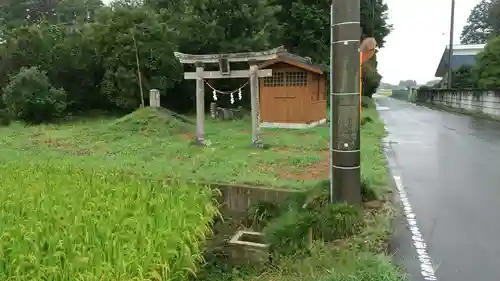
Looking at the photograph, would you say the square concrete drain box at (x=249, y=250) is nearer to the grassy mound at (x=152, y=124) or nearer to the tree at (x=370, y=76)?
the grassy mound at (x=152, y=124)

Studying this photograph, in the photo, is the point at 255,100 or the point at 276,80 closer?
the point at 255,100

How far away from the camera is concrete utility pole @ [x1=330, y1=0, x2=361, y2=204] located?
4906 millimetres

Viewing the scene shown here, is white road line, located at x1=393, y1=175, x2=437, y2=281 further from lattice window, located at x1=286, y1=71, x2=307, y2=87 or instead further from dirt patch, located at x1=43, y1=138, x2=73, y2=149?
lattice window, located at x1=286, y1=71, x2=307, y2=87

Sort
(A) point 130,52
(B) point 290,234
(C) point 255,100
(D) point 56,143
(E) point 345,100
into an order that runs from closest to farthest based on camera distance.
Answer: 1. (B) point 290,234
2. (E) point 345,100
3. (C) point 255,100
4. (D) point 56,143
5. (A) point 130,52

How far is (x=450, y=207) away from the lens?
19.6ft

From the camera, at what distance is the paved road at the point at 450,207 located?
4086 mm

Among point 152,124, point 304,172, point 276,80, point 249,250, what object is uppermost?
point 276,80

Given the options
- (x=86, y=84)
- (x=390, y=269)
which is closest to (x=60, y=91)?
(x=86, y=84)

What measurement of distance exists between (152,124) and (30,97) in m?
7.04

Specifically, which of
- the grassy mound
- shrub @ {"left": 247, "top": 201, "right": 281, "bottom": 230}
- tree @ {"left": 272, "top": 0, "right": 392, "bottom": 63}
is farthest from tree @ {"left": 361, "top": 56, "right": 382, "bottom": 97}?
shrub @ {"left": 247, "top": 201, "right": 281, "bottom": 230}

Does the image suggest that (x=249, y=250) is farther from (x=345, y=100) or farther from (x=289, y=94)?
(x=289, y=94)

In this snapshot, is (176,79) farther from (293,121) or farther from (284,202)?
(284,202)

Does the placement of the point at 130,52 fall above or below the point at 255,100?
above

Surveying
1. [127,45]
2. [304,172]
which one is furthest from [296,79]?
[127,45]
